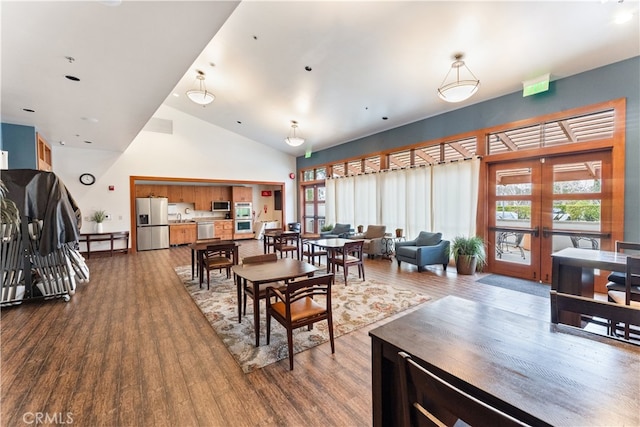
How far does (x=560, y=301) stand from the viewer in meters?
1.46

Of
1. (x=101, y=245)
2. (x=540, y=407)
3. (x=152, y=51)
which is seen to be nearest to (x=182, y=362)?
(x=540, y=407)

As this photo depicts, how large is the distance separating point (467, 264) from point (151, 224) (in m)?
8.87

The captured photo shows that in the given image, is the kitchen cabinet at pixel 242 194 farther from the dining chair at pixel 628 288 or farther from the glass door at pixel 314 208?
the dining chair at pixel 628 288

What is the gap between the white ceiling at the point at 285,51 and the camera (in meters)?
2.33

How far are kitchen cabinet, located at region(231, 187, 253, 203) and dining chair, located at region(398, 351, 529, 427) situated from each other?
34.1ft

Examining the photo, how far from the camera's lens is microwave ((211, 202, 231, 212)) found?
34.4 ft

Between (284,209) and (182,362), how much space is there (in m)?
8.46

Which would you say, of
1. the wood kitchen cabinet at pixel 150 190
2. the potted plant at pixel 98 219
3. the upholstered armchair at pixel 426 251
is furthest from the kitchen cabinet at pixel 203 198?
the upholstered armchair at pixel 426 251

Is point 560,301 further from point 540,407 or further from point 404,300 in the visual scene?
point 404,300

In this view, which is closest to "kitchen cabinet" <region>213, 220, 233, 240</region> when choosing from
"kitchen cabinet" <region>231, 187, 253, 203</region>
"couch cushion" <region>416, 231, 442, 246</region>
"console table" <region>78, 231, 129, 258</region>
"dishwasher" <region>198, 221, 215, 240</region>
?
"dishwasher" <region>198, 221, 215, 240</region>

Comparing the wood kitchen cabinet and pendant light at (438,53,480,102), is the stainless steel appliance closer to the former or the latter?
the wood kitchen cabinet

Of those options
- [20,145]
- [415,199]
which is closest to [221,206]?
[20,145]

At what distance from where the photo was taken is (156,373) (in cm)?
225

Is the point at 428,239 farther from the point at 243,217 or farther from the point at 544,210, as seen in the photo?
the point at 243,217
